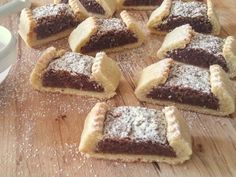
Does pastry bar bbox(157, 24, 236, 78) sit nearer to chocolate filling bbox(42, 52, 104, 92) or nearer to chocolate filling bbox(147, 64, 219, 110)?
chocolate filling bbox(147, 64, 219, 110)

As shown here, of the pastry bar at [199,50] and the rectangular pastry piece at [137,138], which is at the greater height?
the rectangular pastry piece at [137,138]

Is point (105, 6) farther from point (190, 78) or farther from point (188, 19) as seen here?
point (190, 78)

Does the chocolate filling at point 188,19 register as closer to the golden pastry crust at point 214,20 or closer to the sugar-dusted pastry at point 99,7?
the golden pastry crust at point 214,20

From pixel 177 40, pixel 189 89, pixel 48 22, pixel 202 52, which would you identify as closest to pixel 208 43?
pixel 202 52

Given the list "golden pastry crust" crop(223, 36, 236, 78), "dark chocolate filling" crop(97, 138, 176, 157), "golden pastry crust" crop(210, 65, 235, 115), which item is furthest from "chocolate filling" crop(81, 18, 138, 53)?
"dark chocolate filling" crop(97, 138, 176, 157)

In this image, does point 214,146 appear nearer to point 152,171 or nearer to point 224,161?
point 224,161

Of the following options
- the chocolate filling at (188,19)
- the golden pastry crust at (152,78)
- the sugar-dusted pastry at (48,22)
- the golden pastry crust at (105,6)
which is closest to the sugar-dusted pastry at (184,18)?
the chocolate filling at (188,19)

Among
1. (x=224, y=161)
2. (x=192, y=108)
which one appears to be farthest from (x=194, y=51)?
(x=224, y=161)
